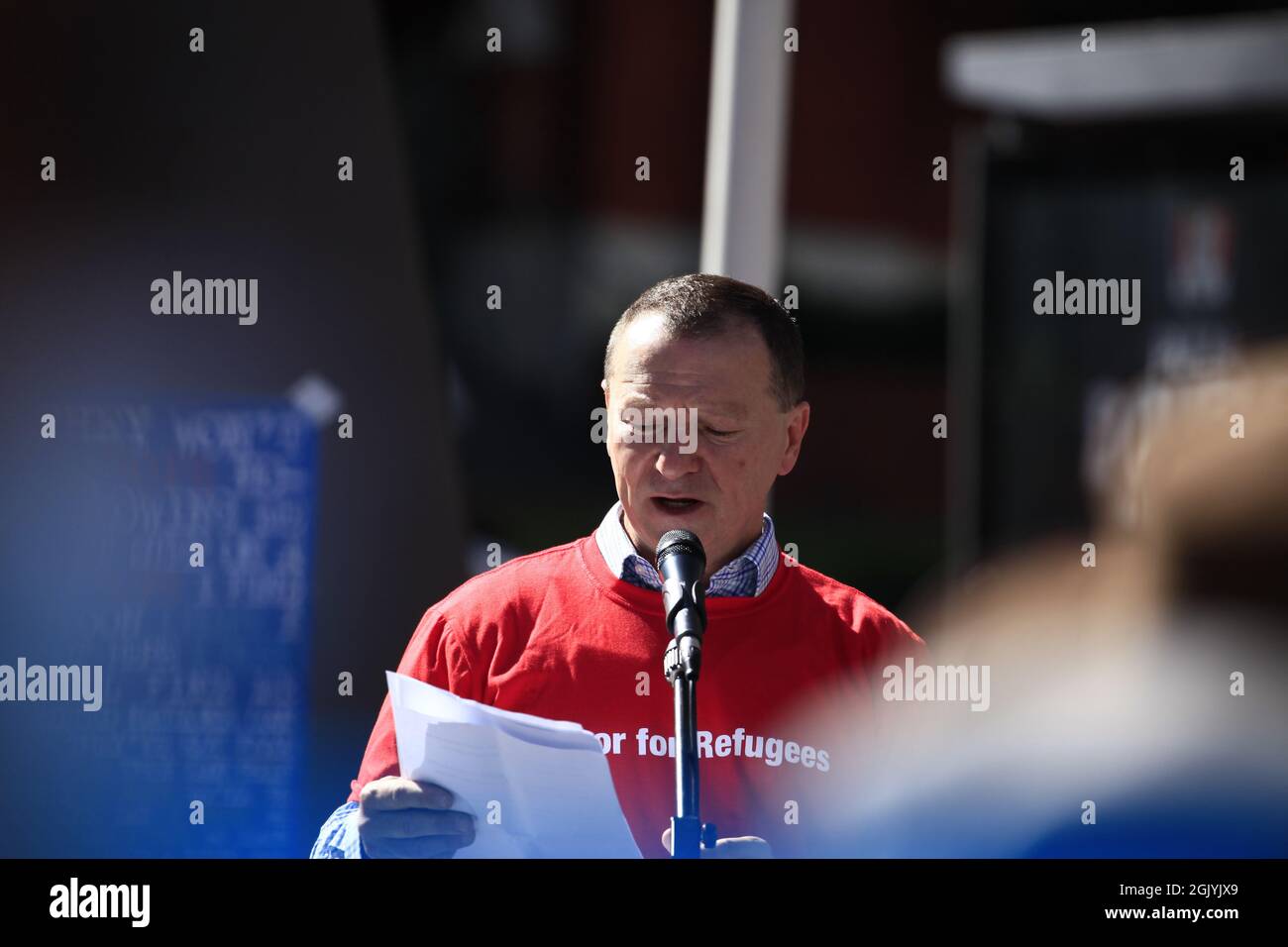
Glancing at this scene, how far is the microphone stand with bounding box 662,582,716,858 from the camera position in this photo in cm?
171

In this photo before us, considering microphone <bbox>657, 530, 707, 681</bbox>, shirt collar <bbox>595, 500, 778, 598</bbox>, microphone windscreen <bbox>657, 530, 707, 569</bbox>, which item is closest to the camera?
microphone <bbox>657, 530, 707, 681</bbox>

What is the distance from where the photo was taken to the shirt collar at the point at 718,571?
7.38 feet

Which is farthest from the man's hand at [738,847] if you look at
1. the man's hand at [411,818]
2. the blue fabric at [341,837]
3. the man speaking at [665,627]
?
the blue fabric at [341,837]

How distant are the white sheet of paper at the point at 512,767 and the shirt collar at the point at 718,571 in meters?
0.38

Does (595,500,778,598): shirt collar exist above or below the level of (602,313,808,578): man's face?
below

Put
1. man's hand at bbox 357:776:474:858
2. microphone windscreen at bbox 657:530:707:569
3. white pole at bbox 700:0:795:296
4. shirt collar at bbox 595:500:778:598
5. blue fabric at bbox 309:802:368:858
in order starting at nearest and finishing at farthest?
microphone windscreen at bbox 657:530:707:569
man's hand at bbox 357:776:474:858
blue fabric at bbox 309:802:368:858
shirt collar at bbox 595:500:778:598
white pole at bbox 700:0:795:296

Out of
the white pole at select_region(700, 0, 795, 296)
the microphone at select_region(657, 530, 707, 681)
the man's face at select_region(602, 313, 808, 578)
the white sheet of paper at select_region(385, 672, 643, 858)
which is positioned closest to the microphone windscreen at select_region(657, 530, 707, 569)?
the microphone at select_region(657, 530, 707, 681)

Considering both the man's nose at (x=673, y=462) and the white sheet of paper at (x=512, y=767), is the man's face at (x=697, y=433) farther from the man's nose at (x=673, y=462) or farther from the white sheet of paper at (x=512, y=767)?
the white sheet of paper at (x=512, y=767)

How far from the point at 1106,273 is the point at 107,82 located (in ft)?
9.15

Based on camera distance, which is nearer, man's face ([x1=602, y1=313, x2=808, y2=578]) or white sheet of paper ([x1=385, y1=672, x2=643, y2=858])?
white sheet of paper ([x1=385, y1=672, x2=643, y2=858])

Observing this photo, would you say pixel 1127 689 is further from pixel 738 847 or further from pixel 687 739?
pixel 687 739

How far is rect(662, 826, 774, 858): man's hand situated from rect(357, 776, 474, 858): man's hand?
0.30 metres

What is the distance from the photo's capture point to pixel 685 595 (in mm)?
1755

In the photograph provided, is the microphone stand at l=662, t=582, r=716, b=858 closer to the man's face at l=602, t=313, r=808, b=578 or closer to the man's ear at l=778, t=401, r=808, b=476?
the man's face at l=602, t=313, r=808, b=578
